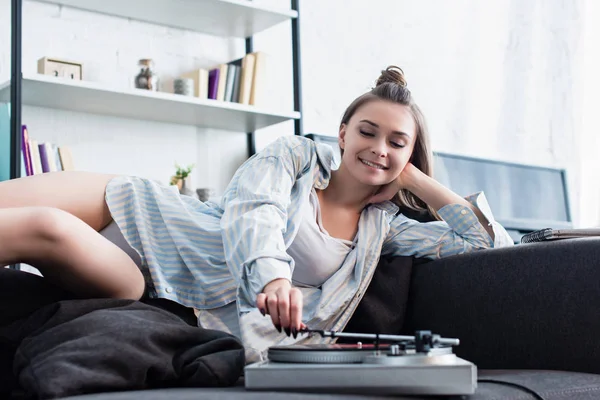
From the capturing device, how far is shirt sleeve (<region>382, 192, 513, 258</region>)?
164 centimetres

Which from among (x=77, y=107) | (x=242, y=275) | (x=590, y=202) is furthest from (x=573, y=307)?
(x=590, y=202)

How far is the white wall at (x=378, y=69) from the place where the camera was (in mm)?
3297

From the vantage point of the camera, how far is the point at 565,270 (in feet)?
4.17

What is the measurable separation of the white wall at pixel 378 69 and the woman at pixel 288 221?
5.65ft

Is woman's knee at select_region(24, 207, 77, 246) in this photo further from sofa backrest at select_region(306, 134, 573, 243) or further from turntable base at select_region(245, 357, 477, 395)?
sofa backrest at select_region(306, 134, 573, 243)

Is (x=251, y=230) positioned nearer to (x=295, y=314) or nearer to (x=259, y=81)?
(x=295, y=314)

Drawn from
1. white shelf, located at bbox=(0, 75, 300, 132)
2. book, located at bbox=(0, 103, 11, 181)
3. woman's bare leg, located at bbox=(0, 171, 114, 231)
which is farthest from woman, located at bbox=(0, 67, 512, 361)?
white shelf, located at bbox=(0, 75, 300, 132)

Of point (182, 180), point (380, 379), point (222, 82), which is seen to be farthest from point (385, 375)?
point (222, 82)

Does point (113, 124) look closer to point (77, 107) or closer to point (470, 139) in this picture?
point (77, 107)

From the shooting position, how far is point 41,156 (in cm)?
295

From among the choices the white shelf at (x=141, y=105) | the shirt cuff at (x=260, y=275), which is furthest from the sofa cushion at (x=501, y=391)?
the white shelf at (x=141, y=105)

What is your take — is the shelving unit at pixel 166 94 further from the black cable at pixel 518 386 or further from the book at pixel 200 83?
the black cable at pixel 518 386

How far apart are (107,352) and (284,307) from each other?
242mm

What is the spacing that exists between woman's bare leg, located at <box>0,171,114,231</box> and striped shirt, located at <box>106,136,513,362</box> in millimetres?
34
